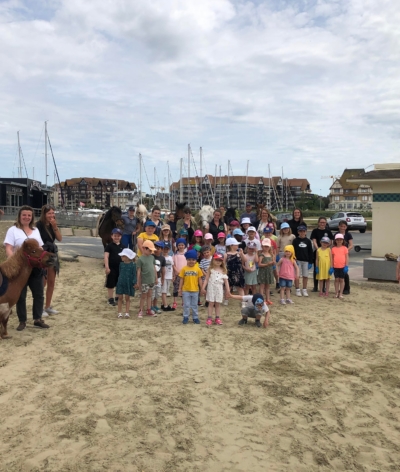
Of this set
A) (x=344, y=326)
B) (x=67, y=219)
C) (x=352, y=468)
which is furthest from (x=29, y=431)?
(x=67, y=219)

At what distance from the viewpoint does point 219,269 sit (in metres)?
6.86

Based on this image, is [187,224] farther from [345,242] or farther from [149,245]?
[345,242]

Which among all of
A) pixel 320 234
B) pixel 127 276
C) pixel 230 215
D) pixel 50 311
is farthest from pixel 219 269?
pixel 230 215

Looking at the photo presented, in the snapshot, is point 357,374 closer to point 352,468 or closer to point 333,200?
point 352,468

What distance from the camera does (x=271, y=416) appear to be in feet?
12.2

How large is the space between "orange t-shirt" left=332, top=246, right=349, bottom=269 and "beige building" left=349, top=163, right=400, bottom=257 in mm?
2642

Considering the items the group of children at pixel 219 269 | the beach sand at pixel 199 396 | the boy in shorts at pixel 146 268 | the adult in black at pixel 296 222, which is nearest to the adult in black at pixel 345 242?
the group of children at pixel 219 269

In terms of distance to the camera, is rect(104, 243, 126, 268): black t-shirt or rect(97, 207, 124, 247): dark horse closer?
rect(104, 243, 126, 268): black t-shirt

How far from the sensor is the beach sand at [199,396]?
10.2ft

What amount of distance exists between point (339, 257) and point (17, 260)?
615 cm

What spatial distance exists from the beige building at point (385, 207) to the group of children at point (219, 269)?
8.46 ft

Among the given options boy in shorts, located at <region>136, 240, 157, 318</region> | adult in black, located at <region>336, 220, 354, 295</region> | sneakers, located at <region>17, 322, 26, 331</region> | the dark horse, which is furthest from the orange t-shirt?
sneakers, located at <region>17, 322, 26, 331</region>

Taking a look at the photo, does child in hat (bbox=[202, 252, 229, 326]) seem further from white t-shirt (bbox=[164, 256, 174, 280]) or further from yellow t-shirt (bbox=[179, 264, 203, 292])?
white t-shirt (bbox=[164, 256, 174, 280])

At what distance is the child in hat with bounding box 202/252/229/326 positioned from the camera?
669cm
